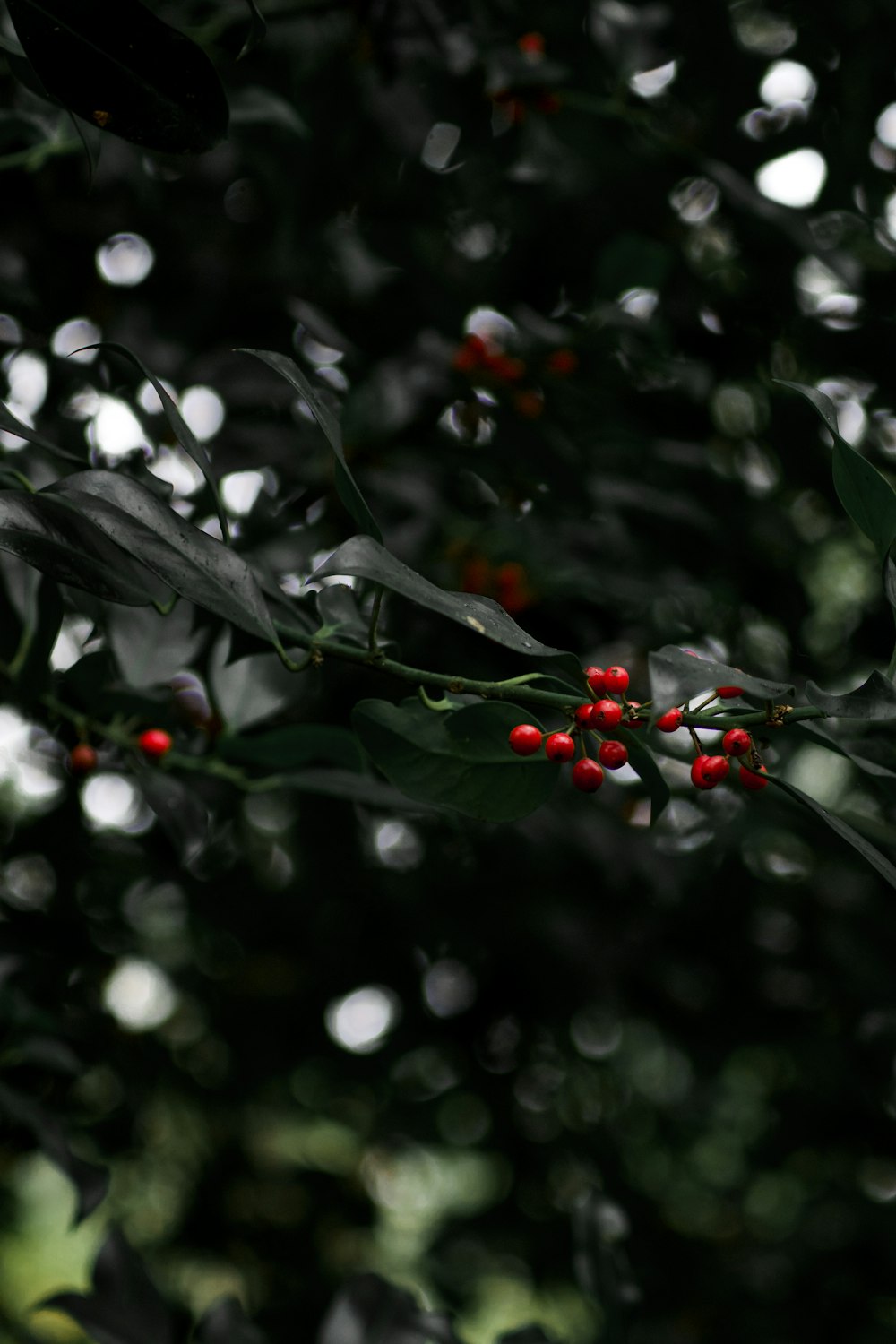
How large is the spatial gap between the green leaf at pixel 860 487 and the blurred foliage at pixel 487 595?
49 cm

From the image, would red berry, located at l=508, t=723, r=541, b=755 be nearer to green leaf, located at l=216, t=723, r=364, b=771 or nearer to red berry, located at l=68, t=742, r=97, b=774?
green leaf, located at l=216, t=723, r=364, b=771

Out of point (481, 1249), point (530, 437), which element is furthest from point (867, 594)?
point (481, 1249)

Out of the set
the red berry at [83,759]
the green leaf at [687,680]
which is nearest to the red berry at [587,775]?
the green leaf at [687,680]

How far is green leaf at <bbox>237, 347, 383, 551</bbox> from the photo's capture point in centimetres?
59

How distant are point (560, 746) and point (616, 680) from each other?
6 centimetres

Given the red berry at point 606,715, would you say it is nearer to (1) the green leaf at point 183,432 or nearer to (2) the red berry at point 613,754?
(2) the red berry at point 613,754

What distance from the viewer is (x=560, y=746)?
64cm

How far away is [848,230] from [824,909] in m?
1.35

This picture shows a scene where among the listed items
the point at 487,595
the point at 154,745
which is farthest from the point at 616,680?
the point at 487,595

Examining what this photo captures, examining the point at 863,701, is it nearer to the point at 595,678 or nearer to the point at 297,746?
the point at 595,678

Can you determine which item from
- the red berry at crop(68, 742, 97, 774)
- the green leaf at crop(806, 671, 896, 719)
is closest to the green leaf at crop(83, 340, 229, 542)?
the green leaf at crop(806, 671, 896, 719)

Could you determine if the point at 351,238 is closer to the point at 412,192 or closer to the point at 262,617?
the point at 412,192

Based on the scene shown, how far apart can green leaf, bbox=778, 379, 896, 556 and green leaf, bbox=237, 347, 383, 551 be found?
0.84ft

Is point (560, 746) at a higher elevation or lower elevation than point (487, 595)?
higher
